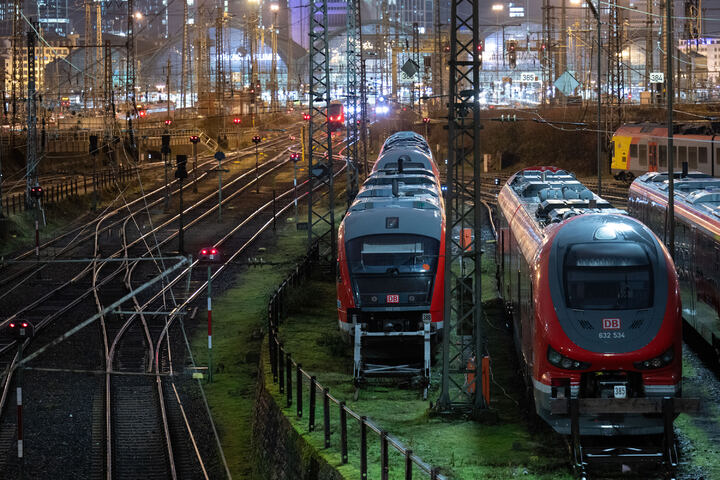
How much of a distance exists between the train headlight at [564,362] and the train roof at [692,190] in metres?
6.09

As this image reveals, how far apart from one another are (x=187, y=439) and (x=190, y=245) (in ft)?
69.7

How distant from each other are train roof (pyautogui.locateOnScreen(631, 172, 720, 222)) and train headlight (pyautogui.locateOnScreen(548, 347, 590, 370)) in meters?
6.09

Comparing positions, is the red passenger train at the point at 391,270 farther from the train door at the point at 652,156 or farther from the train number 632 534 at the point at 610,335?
the train door at the point at 652,156

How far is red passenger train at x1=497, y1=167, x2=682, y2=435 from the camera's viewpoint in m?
14.8

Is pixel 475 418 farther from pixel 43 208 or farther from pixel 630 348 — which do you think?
pixel 43 208

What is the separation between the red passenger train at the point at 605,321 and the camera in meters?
14.8

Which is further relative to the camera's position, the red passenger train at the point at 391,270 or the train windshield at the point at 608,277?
the red passenger train at the point at 391,270

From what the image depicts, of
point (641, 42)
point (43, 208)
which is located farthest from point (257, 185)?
point (641, 42)

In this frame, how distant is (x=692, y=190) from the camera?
24297 millimetres

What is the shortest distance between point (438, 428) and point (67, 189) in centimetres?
3815

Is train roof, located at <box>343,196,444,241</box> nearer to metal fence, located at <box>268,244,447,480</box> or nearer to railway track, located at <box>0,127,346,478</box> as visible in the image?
metal fence, located at <box>268,244,447,480</box>

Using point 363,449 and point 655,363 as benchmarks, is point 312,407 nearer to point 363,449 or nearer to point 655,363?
point 363,449

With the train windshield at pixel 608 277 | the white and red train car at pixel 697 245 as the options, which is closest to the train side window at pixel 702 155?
the white and red train car at pixel 697 245

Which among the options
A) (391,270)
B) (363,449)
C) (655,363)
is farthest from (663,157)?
(363,449)
